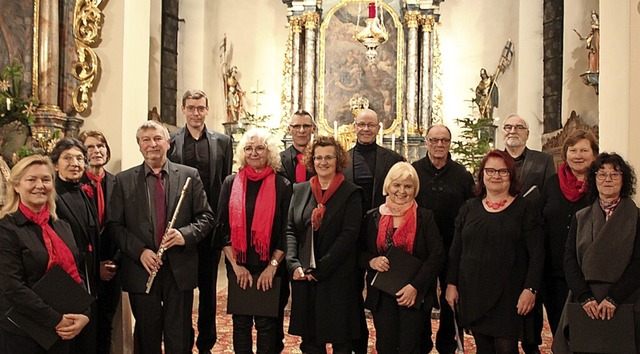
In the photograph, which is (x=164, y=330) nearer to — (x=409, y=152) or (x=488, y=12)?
(x=409, y=152)

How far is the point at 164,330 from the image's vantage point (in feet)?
13.3

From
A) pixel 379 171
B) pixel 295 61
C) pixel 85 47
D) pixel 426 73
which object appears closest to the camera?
pixel 379 171

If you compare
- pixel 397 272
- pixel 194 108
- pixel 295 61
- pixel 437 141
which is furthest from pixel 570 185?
pixel 295 61

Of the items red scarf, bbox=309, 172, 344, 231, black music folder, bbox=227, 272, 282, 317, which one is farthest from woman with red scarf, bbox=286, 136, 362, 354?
black music folder, bbox=227, 272, 282, 317

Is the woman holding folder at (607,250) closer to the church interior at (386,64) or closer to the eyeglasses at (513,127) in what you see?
the eyeglasses at (513,127)

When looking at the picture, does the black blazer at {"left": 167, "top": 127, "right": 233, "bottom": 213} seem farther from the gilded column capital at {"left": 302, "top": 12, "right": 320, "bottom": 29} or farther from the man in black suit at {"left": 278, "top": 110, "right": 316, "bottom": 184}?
the gilded column capital at {"left": 302, "top": 12, "right": 320, "bottom": 29}

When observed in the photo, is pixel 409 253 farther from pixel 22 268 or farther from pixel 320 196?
pixel 22 268

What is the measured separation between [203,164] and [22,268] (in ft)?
5.75

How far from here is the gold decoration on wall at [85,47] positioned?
5.34 meters

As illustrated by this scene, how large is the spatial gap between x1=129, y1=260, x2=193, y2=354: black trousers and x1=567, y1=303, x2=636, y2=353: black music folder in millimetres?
2243

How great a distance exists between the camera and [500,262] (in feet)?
12.2

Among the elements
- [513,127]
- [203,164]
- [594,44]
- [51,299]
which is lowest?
[51,299]

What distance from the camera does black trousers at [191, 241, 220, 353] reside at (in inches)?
187

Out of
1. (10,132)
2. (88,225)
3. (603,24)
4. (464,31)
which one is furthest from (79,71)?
(464,31)
